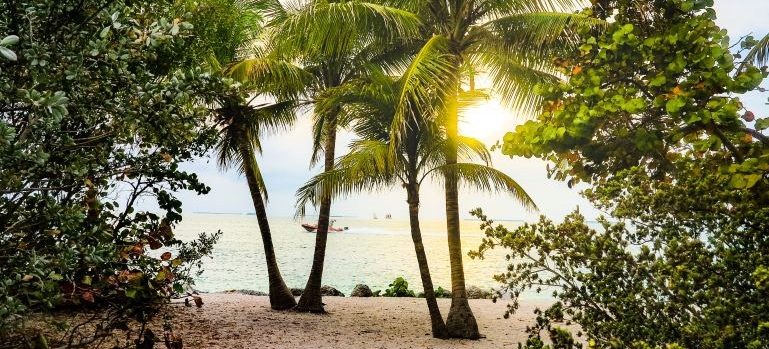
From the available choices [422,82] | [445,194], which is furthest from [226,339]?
[422,82]

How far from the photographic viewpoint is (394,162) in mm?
9727

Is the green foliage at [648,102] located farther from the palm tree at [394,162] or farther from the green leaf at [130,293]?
the palm tree at [394,162]

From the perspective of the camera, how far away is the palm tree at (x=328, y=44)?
368 inches

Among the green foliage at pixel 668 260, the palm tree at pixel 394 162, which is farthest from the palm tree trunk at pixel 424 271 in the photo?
the green foliage at pixel 668 260

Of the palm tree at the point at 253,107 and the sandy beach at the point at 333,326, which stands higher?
the palm tree at the point at 253,107

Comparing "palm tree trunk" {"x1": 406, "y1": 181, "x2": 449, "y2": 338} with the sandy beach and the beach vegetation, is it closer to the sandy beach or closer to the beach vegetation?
the sandy beach

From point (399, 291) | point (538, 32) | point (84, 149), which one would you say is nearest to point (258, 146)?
point (399, 291)

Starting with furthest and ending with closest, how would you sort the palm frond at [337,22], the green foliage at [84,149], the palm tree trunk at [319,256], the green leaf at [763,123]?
the palm tree trunk at [319,256] → the palm frond at [337,22] → the green leaf at [763,123] → the green foliage at [84,149]

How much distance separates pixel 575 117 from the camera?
4375mm

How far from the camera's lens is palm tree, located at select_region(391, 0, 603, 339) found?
10.1 m

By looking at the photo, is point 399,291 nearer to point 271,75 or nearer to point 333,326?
point 333,326

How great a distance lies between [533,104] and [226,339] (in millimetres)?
7519

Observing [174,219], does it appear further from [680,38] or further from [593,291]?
[680,38]

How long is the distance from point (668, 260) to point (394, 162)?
6.68 metres
